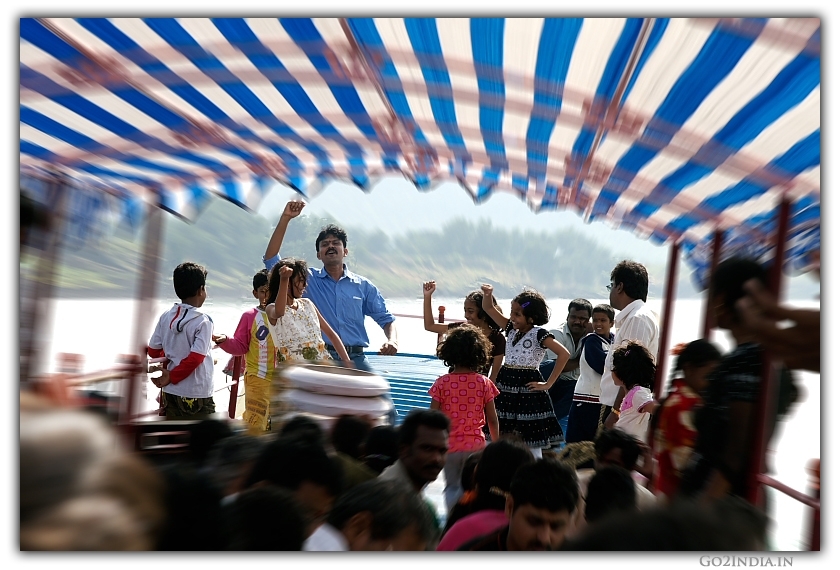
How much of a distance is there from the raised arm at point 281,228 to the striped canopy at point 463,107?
32 cm

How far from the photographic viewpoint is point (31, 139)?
2756 mm

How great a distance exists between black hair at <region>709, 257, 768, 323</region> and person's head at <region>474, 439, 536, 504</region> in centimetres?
69

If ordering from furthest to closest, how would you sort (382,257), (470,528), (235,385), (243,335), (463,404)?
(382,257)
(235,385)
(243,335)
(463,404)
(470,528)

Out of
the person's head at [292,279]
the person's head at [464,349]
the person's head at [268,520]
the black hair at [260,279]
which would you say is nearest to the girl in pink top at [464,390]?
the person's head at [464,349]

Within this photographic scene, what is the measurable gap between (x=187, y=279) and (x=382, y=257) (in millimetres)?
23894

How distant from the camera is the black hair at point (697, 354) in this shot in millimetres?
2379

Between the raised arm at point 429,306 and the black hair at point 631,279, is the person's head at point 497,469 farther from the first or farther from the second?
the raised arm at point 429,306

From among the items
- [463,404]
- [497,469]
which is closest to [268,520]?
[497,469]

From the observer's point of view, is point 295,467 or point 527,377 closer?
point 295,467

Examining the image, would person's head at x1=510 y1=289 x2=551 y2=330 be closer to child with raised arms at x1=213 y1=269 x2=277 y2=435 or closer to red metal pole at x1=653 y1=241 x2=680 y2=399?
red metal pole at x1=653 y1=241 x2=680 y2=399

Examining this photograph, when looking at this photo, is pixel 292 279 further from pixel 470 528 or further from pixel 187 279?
pixel 470 528

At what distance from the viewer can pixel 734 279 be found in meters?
1.97

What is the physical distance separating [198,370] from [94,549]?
2.57m

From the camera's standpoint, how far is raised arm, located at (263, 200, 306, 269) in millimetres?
3193
